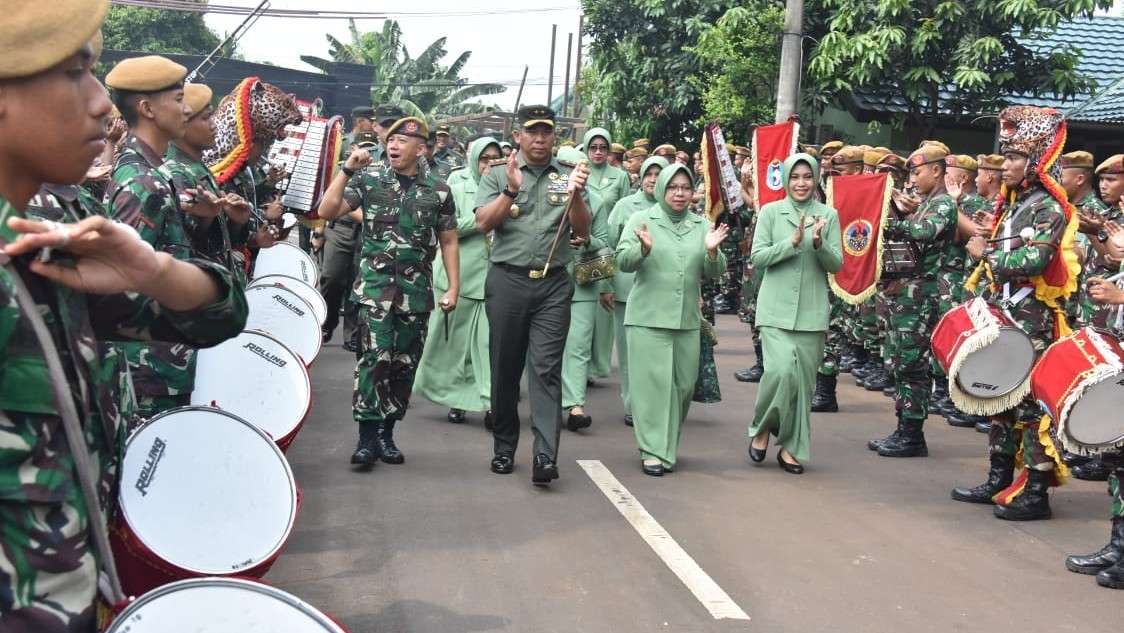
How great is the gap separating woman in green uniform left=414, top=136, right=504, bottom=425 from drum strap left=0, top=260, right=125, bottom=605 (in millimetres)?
7277

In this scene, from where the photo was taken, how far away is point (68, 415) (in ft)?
6.63

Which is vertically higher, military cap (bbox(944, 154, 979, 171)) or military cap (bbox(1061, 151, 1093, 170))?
military cap (bbox(1061, 151, 1093, 170))

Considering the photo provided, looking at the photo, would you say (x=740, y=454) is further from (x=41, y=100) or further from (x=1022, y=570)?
(x=41, y=100)

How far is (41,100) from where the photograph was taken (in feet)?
6.59

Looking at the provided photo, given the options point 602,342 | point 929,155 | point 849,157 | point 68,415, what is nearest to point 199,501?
point 68,415

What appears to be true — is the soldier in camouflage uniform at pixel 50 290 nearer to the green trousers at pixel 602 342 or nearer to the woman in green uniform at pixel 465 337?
the woman in green uniform at pixel 465 337

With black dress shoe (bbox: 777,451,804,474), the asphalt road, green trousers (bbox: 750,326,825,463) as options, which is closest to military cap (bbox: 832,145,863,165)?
the asphalt road

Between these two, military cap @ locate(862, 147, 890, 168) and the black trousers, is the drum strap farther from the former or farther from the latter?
military cap @ locate(862, 147, 890, 168)

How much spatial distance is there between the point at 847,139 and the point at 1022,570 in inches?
582

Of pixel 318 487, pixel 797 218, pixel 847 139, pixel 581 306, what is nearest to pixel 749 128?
pixel 847 139

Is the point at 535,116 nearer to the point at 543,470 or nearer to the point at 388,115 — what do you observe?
the point at 543,470

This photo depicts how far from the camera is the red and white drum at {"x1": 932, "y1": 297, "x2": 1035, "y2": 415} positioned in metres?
6.95

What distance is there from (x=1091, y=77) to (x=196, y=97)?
1526 centimetres

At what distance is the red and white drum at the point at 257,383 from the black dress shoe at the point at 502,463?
2.14 m
